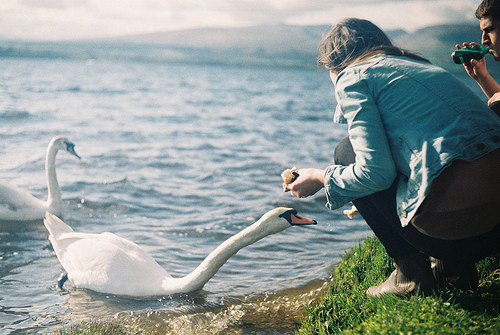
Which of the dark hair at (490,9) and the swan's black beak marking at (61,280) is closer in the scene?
the dark hair at (490,9)

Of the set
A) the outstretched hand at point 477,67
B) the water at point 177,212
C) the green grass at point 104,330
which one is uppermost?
the outstretched hand at point 477,67

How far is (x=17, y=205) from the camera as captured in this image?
7367mm

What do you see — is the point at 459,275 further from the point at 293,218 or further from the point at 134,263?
the point at 134,263

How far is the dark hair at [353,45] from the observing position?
9.98 feet

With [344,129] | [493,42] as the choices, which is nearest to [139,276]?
[493,42]

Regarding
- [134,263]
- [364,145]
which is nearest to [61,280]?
[134,263]

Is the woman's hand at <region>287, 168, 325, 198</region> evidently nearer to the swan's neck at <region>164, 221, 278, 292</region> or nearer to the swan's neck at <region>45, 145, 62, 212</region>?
the swan's neck at <region>164, 221, 278, 292</region>

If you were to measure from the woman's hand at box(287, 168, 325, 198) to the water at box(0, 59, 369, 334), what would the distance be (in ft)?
4.58

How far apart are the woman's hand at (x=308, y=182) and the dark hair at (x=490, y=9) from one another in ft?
5.00

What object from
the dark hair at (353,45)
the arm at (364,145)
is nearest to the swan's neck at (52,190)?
the dark hair at (353,45)

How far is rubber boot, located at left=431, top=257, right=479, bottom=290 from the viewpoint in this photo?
11.0 feet

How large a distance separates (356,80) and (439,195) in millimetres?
795

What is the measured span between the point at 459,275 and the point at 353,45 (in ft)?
5.67

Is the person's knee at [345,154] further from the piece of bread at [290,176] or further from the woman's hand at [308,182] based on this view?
the piece of bread at [290,176]
